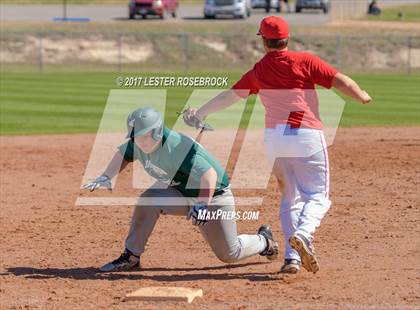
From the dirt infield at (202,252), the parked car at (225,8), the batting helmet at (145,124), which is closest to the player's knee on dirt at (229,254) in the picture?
the dirt infield at (202,252)

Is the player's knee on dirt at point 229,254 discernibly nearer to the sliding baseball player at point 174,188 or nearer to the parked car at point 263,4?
the sliding baseball player at point 174,188

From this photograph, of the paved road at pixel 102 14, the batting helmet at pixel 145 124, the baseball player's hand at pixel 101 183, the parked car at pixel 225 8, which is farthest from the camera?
the parked car at pixel 225 8

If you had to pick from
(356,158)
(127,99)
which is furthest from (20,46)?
(356,158)

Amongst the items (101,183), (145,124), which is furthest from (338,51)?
(145,124)

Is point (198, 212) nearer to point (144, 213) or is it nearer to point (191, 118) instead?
point (144, 213)

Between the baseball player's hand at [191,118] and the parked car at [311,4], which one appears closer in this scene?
the baseball player's hand at [191,118]

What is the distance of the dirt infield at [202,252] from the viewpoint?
28.0 ft

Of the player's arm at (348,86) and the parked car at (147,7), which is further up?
A: the player's arm at (348,86)

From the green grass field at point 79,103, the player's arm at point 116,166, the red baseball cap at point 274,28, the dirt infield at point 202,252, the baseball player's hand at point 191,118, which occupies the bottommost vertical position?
the green grass field at point 79,103

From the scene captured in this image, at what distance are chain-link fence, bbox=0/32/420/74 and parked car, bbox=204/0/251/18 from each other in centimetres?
897

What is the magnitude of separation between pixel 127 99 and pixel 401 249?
62.5ft

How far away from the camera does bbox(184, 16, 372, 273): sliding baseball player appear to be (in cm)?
897

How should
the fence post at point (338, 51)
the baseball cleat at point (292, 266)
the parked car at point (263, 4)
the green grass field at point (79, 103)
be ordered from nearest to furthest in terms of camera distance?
1. the baseball cleat at point (292, 266)
2. the green grass field at point (79, 103)
3. the fence post at point (338, 51)
4. the parked car at point (263, 4)

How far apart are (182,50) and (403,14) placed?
20.5m
